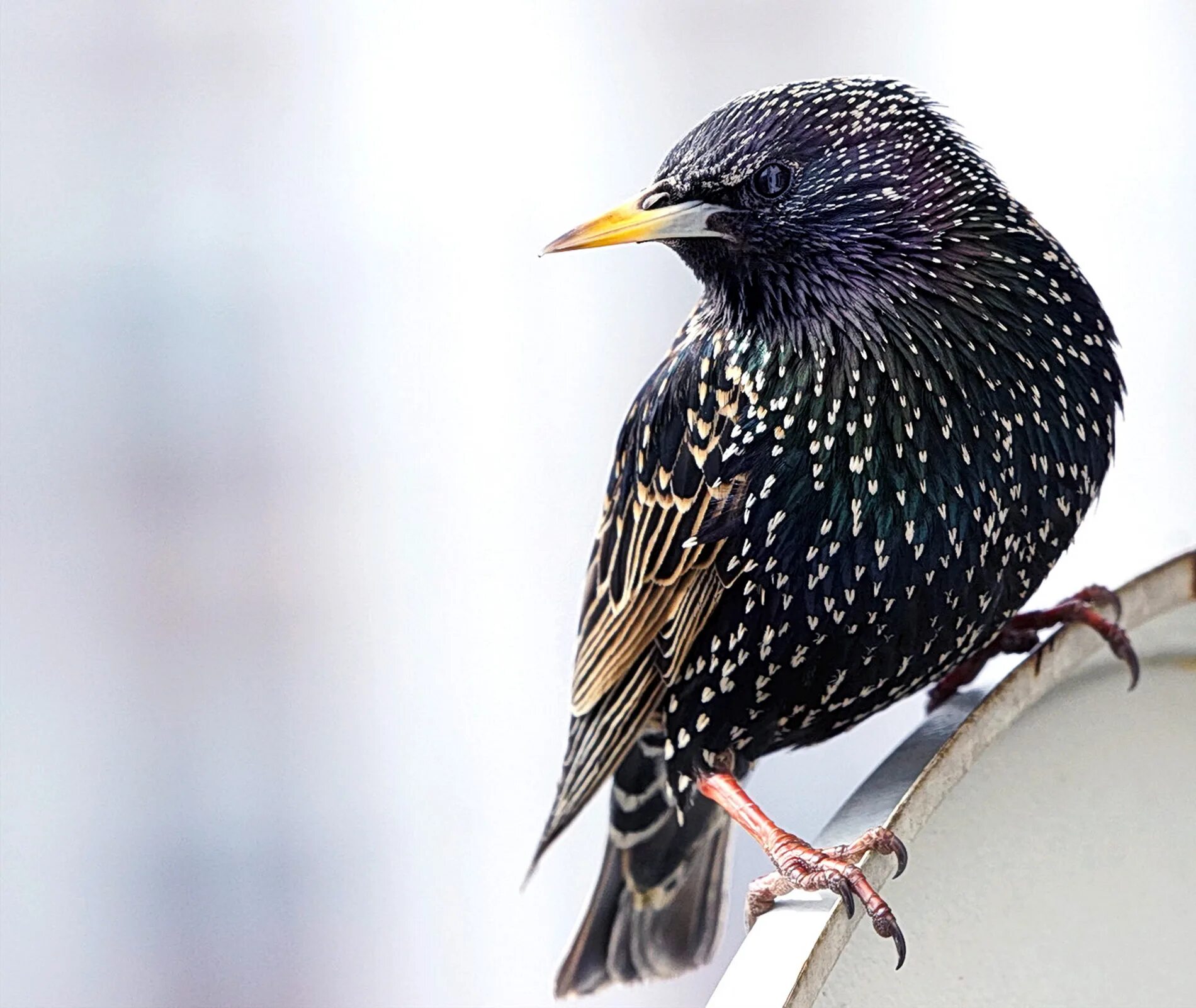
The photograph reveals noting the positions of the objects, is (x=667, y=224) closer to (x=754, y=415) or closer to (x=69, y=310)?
(x=754, y=415)

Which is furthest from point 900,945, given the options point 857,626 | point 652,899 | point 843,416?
point 652,899

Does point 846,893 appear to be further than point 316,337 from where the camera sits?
No

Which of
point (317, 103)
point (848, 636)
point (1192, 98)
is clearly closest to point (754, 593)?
point (848, 636)

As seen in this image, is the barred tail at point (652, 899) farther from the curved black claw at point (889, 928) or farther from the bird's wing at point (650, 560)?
the curved black claw at point (889, 928)

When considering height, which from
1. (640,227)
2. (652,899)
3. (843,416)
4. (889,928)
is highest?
(640,227)

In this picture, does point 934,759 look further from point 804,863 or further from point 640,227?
point 640,227

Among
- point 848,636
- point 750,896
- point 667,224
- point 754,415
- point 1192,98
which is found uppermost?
point 1192,98

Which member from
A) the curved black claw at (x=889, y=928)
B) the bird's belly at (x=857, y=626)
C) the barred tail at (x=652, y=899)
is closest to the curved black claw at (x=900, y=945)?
the curved black claw at (x=889, y=928)
